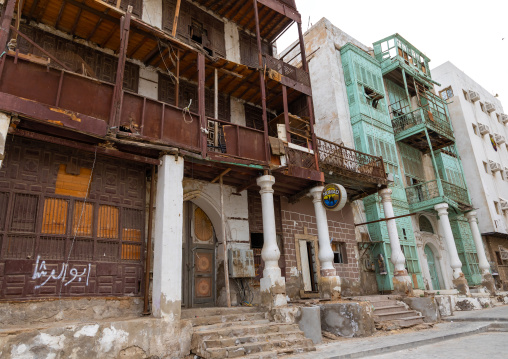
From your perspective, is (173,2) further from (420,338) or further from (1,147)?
(420,338)

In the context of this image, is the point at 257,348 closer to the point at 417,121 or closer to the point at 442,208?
the point at 442,208

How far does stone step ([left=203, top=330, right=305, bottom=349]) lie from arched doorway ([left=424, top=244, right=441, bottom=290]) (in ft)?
42.3

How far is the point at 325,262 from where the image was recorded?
11.3 meters

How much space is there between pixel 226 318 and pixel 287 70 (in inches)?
361

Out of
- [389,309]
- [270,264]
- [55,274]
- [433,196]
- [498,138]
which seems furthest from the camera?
[498,138]

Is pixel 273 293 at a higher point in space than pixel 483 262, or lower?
lower

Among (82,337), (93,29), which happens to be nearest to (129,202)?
(82,337)

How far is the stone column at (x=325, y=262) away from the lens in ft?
35.9

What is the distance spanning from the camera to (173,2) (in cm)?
1199

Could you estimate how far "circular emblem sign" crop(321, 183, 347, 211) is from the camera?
11.1 m

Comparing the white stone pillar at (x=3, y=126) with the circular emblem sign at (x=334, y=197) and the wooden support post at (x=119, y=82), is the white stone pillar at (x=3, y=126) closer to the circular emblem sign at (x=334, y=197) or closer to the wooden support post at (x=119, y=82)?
the wooden support post at (x=119, y=82)

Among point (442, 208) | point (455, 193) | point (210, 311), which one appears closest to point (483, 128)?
point (455, 193)

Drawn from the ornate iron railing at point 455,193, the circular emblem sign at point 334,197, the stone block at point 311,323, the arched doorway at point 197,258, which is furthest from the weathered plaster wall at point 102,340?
the ornate iron railing at point 455,193

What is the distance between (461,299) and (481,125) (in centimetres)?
1564
